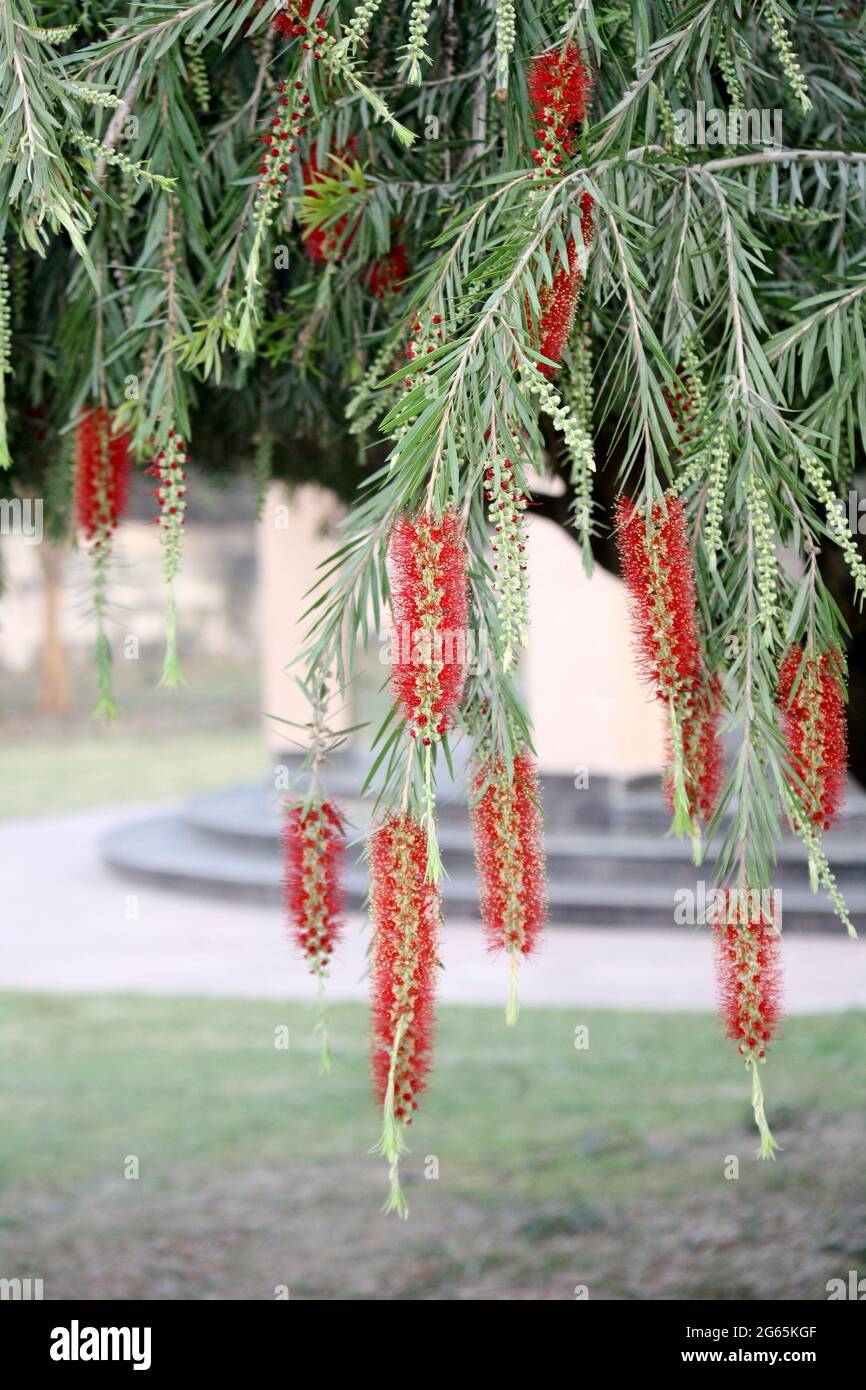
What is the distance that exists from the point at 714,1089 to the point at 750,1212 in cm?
141

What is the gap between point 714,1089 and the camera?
599cm

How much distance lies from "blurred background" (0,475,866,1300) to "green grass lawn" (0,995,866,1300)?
16 mm

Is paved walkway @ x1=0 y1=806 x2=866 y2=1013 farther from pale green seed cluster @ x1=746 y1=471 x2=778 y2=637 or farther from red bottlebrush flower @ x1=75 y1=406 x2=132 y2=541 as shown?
pale green seed cluster @ x1=746 y1=471 x2=778 y2=637

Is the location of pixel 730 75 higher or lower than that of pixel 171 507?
higher

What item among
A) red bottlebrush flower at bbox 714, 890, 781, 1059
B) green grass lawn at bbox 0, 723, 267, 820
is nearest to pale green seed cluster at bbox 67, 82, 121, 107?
red bottlebrush flower at bbox 714, 890, 781, 1059

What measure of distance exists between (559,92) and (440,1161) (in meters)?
4.47

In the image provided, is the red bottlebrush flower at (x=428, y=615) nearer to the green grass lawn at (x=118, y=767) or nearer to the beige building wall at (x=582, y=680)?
the beige building wall at (x=582, y=680)

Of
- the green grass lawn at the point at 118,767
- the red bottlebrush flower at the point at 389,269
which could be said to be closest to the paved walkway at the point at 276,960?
the green grass lawn at the point at 118,767

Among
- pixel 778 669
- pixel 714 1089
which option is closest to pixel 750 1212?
pixel 714 1089

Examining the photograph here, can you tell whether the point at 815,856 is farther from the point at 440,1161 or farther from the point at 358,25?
the point at 440,1161

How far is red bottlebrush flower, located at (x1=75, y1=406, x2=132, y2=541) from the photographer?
1.92m

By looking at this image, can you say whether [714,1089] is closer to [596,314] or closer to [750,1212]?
[750,1212]

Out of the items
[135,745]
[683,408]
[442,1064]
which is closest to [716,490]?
[683,408]

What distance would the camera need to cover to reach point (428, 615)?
1.22 m
